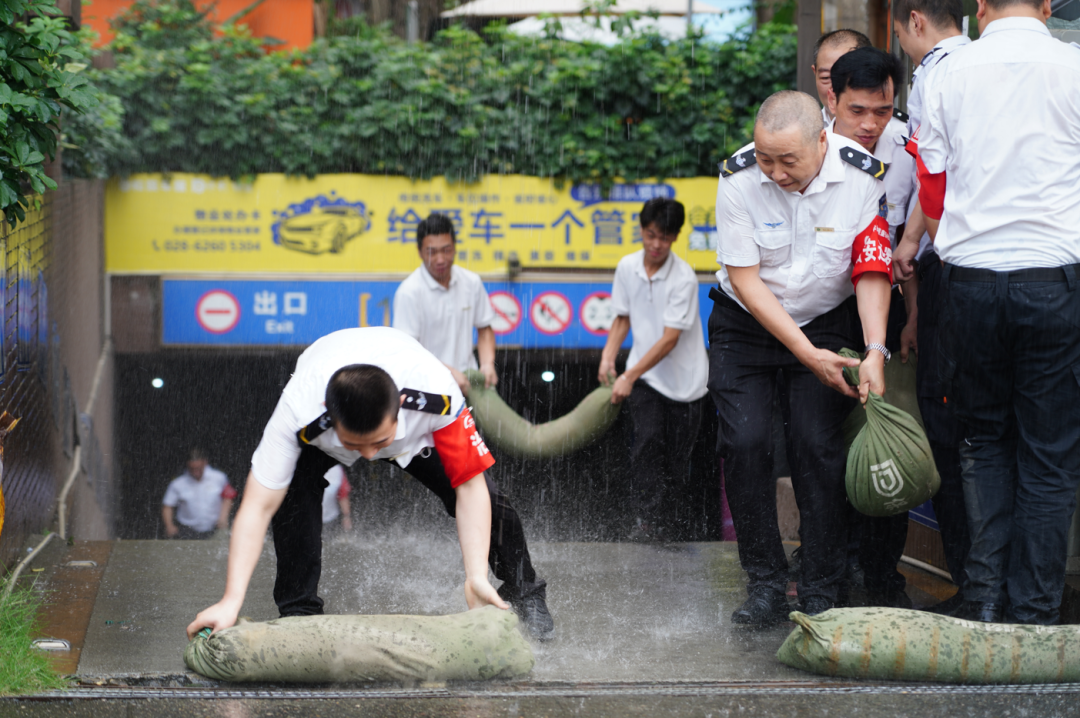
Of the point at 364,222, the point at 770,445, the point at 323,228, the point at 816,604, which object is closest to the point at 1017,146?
the point at 770,445

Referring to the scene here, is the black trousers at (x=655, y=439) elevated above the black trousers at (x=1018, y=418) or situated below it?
below

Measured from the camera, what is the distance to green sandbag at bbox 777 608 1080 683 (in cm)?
305

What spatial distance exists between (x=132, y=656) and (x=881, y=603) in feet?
8.57

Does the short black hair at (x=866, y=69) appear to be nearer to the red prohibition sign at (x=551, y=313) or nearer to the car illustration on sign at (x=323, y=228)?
the red prohibition sign at (x=551, y=313)

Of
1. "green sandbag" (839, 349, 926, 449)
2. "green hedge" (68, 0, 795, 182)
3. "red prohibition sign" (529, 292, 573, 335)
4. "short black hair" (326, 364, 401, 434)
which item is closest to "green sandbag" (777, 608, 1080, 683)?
"green sandbag" (839, 349, 926, 449)

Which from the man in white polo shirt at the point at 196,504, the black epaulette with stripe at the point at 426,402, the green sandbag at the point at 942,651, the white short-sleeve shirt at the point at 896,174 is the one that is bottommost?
the man in white polo shirt at the point at 196,504

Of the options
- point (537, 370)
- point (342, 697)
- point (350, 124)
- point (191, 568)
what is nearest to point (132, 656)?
point (342, 697)

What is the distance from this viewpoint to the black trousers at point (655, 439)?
20.0ft

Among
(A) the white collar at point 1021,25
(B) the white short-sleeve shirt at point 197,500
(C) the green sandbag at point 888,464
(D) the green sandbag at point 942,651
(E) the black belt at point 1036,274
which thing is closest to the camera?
(D) the green sandbag at point 942,651

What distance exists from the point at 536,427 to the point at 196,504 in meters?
2.81

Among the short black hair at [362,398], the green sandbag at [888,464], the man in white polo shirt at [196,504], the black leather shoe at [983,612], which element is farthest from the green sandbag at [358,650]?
the man in white polo shirt at [196,504]

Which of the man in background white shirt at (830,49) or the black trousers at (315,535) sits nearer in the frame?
the black trousers at (315,535)

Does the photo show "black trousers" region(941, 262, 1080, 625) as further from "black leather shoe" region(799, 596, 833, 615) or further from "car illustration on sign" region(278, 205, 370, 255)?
"car illustration on sign" region(278, 205, 370, 255)

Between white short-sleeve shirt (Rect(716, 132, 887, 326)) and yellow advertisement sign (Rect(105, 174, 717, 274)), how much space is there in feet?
14.7
